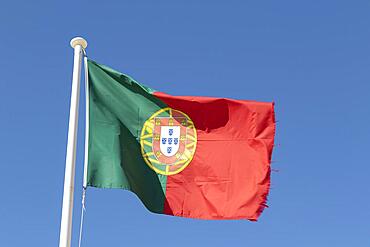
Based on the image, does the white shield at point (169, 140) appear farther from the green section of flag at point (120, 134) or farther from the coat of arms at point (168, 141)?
the green section of flag at point (120, 134)

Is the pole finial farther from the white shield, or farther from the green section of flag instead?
the white shield

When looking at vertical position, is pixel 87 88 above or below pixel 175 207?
above

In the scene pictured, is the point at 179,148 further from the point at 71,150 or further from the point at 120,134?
the point at 71,150

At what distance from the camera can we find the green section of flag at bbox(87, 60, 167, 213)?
13.3 meters

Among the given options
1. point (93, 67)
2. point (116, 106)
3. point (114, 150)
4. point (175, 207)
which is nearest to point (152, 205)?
point (175, 207)

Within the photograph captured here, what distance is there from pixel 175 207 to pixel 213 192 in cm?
85

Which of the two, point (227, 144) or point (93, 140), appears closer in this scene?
point (93, 140)

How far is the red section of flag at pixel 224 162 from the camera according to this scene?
539 inches

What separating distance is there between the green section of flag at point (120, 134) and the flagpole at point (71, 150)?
689 mm

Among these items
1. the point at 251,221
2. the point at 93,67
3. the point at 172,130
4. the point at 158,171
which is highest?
the point at 93,67

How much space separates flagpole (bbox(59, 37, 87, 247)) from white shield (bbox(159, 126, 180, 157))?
223 centimetres

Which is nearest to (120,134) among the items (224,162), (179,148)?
(179,148)

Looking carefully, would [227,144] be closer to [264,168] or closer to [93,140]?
[264,168]

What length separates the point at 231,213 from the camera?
44.7 ft
